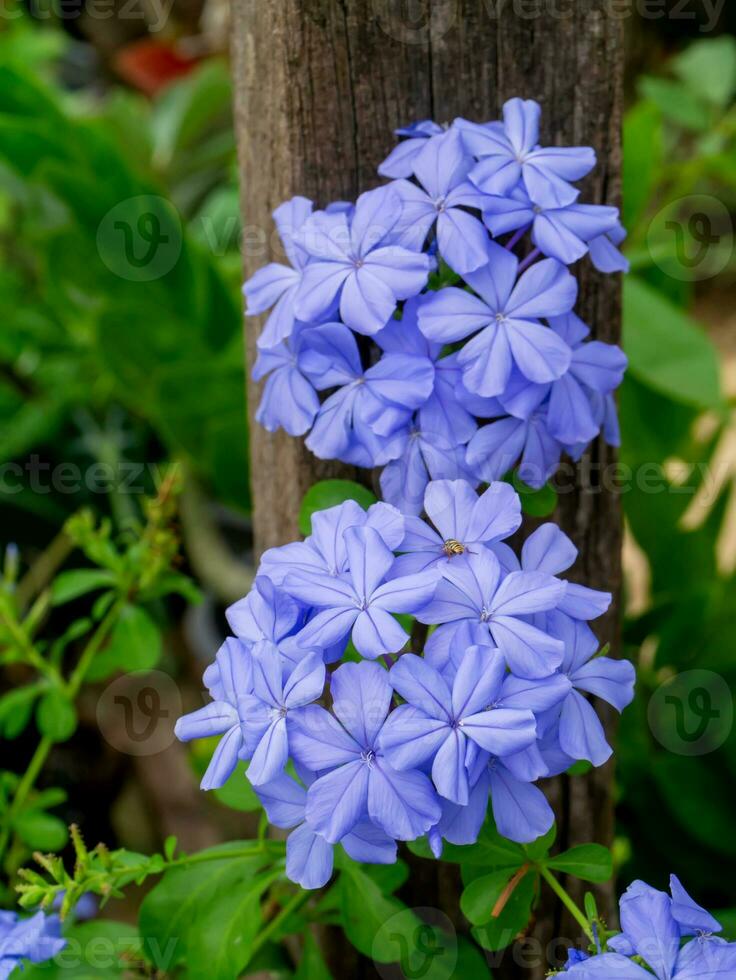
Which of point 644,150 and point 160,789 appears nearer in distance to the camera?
point 644,150

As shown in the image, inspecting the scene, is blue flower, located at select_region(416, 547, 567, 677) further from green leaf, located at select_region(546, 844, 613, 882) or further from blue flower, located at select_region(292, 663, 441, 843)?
green leaf, located at select_region(546, 844, 613, 882)

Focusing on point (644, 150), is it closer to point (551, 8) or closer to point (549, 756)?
point (551, 8)

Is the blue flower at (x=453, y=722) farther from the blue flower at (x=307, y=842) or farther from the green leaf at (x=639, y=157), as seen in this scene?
the green leaf at (x=639, y=157)

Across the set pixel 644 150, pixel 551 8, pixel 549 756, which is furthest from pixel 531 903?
Answer: pixel 644 150

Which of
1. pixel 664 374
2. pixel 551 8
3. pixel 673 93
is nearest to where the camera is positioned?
pixel 551 8

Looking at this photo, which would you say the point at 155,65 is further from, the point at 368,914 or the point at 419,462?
the point at 368,914

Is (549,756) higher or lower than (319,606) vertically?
lower

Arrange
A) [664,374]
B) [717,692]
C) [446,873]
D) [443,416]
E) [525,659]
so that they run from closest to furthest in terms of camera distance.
Answer: 1. [525,659]
2. [443,416]
3. [446,873]
4. [717,692]
5. [664,374]

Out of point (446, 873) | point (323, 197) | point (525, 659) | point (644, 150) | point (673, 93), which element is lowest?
point (446, 873)
